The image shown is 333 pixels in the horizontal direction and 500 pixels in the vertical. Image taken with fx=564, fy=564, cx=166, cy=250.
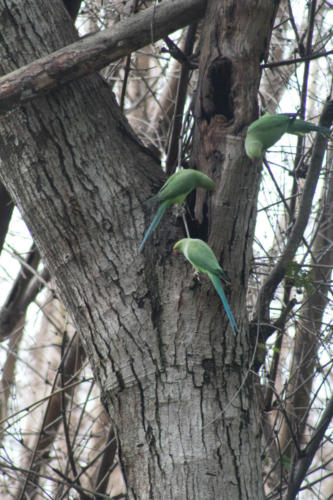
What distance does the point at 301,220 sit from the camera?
2.04 meters

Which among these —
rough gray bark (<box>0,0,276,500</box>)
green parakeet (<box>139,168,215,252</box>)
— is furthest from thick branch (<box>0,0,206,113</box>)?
green parakeet (<box>139,168,215,252</box>)

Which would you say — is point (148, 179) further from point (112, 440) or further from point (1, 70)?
point (112, 440)

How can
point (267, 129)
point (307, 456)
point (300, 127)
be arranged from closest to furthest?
1. point (267, 129)
2. point (300, 127)
3. point (307, 456)

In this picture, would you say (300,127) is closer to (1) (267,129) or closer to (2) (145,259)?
(1) (267,129)

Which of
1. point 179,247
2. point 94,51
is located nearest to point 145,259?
point 179,247

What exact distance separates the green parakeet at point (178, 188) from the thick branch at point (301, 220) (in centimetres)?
34

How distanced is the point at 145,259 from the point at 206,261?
264 millimetres

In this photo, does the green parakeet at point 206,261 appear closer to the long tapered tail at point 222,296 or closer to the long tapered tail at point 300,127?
the long tapered tail at point 222,296

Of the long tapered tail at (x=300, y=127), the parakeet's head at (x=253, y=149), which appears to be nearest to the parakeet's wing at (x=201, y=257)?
the parakeet's head at (x=253, y=149)

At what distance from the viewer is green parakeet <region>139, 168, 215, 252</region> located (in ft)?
6.22

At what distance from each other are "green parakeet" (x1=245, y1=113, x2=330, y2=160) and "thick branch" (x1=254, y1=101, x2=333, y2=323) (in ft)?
0.17

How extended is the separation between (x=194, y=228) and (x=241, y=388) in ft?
1.89

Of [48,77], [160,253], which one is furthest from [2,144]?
[160,253]

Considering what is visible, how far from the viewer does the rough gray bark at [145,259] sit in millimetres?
1732
